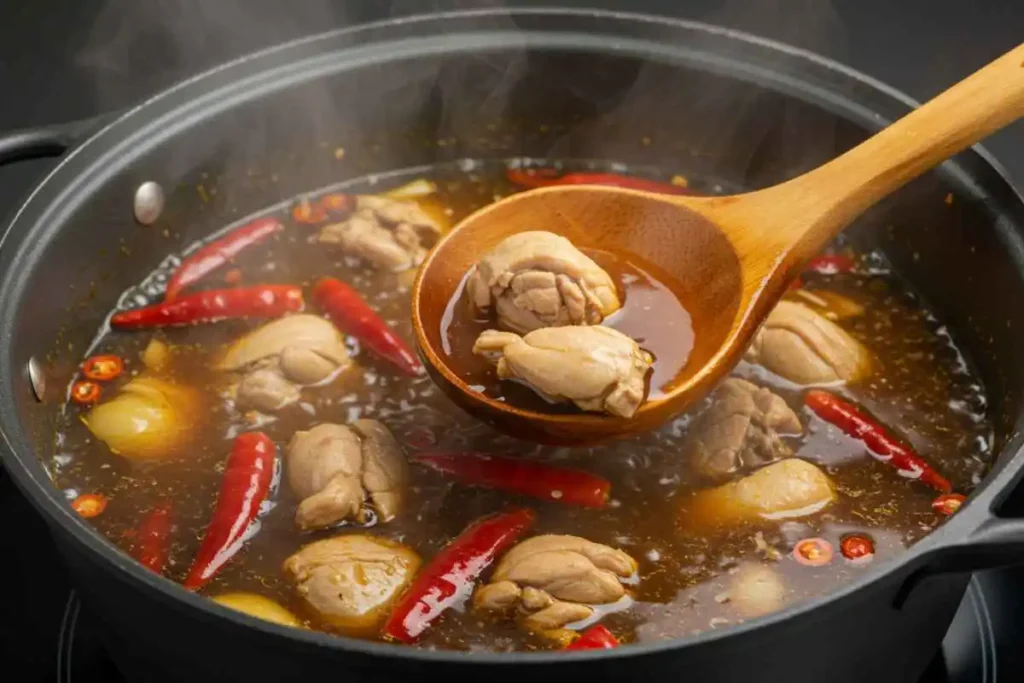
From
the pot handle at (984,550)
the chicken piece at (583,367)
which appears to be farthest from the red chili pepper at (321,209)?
the pot handle at (984,550)

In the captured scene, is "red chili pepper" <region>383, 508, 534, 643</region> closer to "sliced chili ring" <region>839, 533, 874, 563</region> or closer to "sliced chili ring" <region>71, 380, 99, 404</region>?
"sliced chili ring" <region>839, 533, 874, 563</region>

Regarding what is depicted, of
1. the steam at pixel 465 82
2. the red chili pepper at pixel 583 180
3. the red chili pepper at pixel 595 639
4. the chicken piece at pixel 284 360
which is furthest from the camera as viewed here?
the red chili pepper at pixel 583 180

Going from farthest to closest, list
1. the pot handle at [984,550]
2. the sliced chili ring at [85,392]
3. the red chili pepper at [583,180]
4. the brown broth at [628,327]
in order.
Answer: the red chili pepper at [583,180]
the sliced chili ring at [85,392]
the brown broth at [628,327]
the pot handle at [984,550]

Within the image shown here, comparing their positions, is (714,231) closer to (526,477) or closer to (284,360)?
(526,477)

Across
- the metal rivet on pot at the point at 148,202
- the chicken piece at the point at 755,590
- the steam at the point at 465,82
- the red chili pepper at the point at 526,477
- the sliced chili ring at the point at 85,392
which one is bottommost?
the chicken piece at the point at 755,590

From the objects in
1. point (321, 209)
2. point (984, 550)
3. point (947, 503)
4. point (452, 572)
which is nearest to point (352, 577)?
point (452, 572)

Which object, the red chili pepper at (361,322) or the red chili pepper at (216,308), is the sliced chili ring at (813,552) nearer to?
the red chili pepper at (361,322)

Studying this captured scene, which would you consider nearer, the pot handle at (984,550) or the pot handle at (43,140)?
the pot handle at (984,550)
